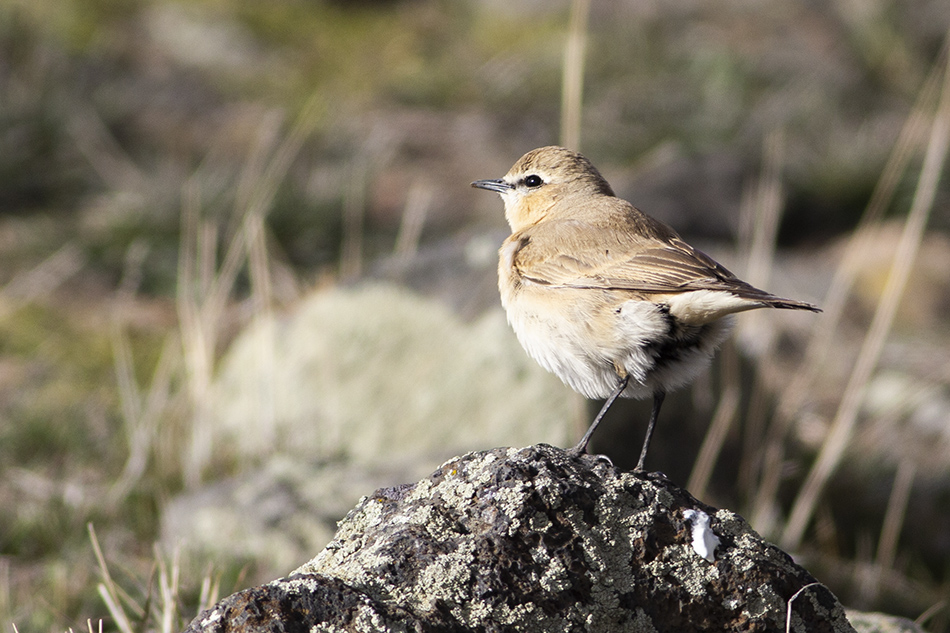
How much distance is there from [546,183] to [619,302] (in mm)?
1273

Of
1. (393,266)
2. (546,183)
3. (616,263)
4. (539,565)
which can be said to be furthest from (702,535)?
(393,266)

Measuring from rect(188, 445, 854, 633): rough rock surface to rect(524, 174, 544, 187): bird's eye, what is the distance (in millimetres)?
2117

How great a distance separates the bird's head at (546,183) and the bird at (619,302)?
0.41m

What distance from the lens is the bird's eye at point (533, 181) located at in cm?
476

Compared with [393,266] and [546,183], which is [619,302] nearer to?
[546,183]

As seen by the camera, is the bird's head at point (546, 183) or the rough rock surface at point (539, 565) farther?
the bird's head at point (546, 183)

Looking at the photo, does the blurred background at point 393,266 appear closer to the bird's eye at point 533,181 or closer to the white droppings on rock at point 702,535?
the bird's eye at point 533,181

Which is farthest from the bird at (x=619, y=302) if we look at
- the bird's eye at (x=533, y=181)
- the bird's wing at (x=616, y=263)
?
the bird's eye at (x=533, y=181)

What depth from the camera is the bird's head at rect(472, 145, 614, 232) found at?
4.68 m

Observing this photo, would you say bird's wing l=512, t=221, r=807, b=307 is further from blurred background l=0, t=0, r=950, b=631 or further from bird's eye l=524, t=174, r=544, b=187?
blurred background l=0, t=0, r=950, b=631

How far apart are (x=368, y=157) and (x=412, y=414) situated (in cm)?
578

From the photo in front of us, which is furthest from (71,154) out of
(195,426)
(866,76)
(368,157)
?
(866,76)

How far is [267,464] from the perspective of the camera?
5.98 metres

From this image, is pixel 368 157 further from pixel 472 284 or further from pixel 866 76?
pixel 866 76
